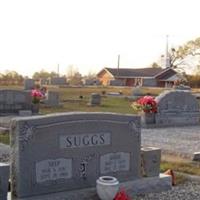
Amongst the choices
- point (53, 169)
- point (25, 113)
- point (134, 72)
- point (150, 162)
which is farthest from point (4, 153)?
point (134, 72)

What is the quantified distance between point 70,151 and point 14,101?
50.1 feet

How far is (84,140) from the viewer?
282 inches

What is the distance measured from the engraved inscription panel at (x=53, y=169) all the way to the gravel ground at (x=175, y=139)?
5124 mm

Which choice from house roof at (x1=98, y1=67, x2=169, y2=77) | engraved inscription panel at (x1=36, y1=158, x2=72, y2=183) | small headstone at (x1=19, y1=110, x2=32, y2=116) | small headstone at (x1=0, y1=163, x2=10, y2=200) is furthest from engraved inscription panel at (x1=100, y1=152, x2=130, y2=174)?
house roof at (x1=98, y1=67, x2=169, y2=77)

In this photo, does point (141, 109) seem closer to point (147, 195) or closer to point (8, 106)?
point (8, 106)

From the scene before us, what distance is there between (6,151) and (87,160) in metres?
4.89

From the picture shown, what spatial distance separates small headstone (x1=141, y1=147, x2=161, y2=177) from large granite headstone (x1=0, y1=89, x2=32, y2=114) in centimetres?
1437

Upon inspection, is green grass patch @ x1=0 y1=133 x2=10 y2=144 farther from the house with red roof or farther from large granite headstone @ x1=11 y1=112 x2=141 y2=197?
the house with red roof

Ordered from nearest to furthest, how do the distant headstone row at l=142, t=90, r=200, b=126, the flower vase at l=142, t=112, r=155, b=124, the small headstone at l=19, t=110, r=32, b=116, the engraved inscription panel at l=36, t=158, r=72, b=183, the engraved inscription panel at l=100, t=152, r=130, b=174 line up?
the engraved inscription panel at l=36, t=158, r=72, b=183 → the engraved inscription panel at l=100, t=152, r=130, b=174 → the flower vase at l=142, t=112, r=155, b=124 → the distant headstone row at l=142, t=90, r=200, b=126 → the small headstone at l=19, t=110, r=32, b=116

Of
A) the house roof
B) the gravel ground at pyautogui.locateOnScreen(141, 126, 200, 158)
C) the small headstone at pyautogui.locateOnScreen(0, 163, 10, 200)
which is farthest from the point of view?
the house roof

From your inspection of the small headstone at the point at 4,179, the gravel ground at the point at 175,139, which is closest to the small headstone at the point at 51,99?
the gravel ground at the point at 175,139

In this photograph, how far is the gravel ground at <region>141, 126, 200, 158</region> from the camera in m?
12.6

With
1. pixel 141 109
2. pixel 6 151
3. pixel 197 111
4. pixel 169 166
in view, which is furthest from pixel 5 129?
pixel 197 111

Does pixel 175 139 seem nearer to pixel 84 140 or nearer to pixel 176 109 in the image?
pixel 176 109
